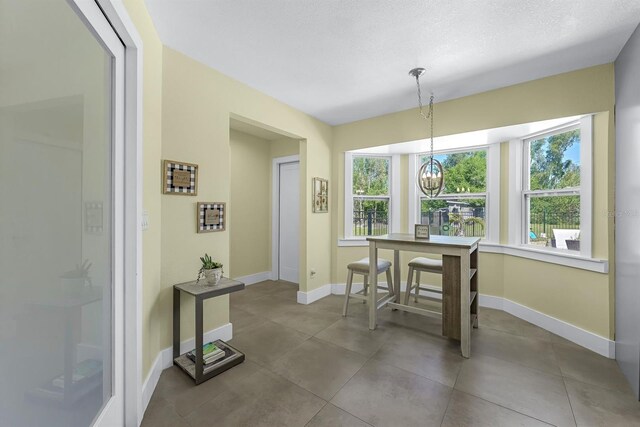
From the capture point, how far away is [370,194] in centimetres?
430

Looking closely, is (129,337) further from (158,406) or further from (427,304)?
(427,304)

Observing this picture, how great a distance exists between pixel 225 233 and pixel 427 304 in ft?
9.15

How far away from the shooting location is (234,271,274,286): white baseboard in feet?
15.1

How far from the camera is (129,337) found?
155cm

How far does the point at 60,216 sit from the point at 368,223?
376 centimetres

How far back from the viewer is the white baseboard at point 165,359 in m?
1.77

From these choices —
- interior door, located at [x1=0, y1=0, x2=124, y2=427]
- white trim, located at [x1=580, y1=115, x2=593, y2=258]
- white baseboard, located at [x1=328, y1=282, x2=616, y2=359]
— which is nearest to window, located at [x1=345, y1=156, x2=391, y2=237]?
white baseboard, located at [x1=328, y1=282, x2=616, y2=359]

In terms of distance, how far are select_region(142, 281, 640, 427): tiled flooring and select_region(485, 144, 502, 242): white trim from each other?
1.17 m

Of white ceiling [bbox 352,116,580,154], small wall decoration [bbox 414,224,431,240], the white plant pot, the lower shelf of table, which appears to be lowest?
the lower shelf of table

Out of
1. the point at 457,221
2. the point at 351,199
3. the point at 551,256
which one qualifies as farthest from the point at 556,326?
the point at 351,199

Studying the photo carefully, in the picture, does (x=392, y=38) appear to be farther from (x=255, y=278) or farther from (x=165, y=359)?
(x=255, y=278)

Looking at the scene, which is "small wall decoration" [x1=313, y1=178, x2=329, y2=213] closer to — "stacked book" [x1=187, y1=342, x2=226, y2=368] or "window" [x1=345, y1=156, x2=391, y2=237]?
"window" [x1=345, y1=156, x2=391, y2=237]

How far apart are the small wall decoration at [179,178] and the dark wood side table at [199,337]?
78 cm

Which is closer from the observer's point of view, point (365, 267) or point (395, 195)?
point (365, 267)
